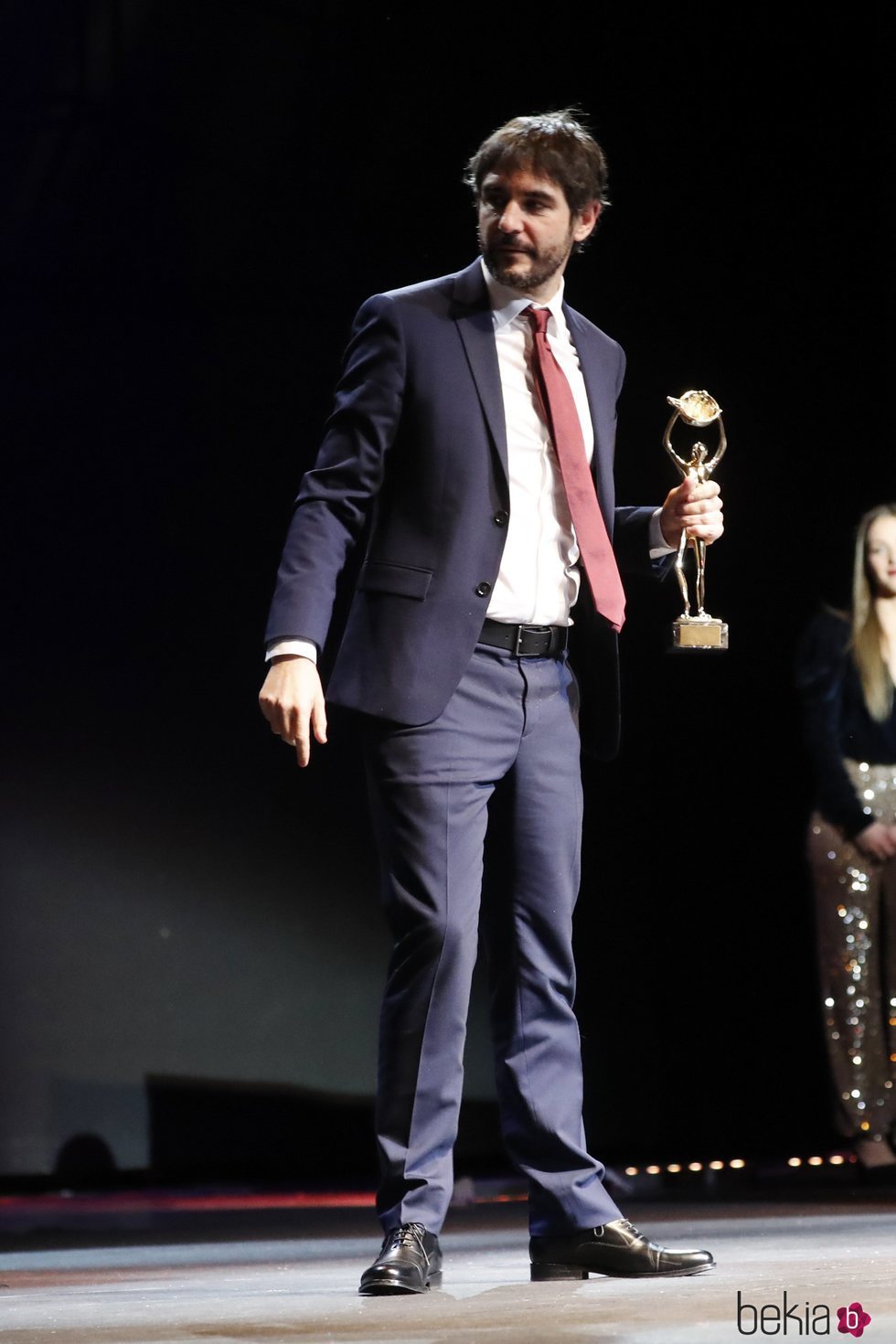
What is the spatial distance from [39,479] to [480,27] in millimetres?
1579

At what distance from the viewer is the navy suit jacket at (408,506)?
7.16 feet

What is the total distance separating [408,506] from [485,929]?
1.90ft

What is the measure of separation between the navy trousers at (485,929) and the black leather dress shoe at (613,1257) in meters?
0.02

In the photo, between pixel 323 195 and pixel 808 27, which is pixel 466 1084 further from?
pixel 808 27

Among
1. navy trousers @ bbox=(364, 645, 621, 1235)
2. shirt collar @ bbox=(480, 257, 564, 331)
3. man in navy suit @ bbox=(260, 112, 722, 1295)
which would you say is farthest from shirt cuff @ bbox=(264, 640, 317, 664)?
shirt collar @ bbox=(480, 257, 564, 331)

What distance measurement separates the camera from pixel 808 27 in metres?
4.53

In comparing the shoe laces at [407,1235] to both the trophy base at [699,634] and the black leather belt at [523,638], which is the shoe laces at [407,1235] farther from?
the trophy base at [699,634]

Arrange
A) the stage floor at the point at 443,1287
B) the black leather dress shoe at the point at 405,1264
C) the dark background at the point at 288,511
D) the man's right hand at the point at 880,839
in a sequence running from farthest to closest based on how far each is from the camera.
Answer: the man's right hand at the point at 880,839 → the dark background at the point at 288,511 → the black leather dress shoe at the point at 405,1264 → the stage floor at the point at 443,1287

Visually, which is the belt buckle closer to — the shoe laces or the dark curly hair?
the dark curly hair

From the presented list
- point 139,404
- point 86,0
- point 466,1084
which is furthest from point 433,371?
point 466,1084

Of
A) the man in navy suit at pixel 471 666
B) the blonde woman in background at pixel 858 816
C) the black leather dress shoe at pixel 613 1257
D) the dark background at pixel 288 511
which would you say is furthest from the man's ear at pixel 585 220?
the blonde woman in background at pixel 858 816

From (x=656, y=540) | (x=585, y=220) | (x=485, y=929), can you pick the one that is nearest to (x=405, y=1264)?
(x=485, y=929)

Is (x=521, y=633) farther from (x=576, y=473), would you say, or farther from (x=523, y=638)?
(x=576, y=473)

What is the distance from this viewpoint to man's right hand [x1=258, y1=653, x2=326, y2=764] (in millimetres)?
2051
